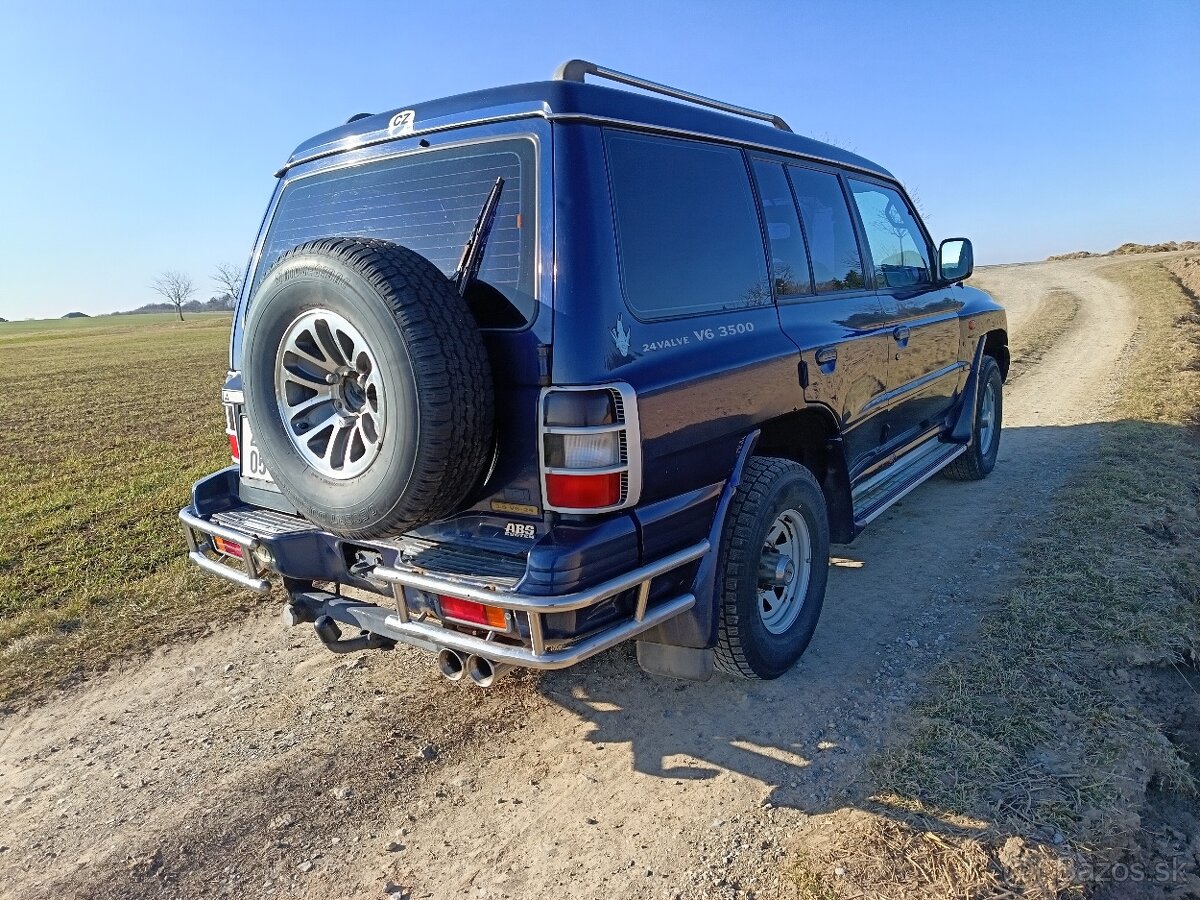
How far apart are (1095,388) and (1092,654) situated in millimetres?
6579

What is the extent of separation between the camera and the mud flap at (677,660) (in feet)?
9.04

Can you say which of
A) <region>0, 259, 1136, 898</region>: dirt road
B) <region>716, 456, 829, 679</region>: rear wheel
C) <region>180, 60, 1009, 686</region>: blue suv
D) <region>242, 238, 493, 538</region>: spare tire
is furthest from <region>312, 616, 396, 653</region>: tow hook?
<region>716, 456, 829, 679</region>: rear wheel

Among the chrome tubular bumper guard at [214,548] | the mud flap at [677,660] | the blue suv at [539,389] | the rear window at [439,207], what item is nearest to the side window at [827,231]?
the blue suv at [539,389]

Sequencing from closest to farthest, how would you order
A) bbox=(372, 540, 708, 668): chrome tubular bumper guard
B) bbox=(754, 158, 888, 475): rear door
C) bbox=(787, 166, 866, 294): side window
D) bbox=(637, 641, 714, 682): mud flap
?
bbox=(372, 540, 708, 668): chrome tubular bumper guard < bbox=(637, 641, 714, 682): mud flap < bbox=(754, 158, 888, 475): rear door < bbox=(787, 166, 866, 294): side window

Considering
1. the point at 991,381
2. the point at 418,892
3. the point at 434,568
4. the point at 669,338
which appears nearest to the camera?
the point at 418,892

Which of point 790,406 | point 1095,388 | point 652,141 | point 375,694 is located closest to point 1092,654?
point 790,406

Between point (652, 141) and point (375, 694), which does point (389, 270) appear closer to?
point (652, 141)

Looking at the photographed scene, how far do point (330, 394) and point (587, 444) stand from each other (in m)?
0.93

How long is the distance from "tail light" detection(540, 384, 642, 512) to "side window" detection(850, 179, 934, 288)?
2497 millimetres

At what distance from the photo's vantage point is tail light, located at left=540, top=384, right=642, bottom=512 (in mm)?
2336

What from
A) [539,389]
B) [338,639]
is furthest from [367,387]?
[338,639]

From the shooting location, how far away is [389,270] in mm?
2311

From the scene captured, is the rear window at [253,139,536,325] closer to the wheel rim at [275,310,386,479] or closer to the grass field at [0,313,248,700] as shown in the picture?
the wheel rim at [275,310,386,479]

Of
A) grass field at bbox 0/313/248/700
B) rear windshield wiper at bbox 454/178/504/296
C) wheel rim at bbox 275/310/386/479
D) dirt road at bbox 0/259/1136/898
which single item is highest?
rear windshield wiper at bbox 454/178/504/296
